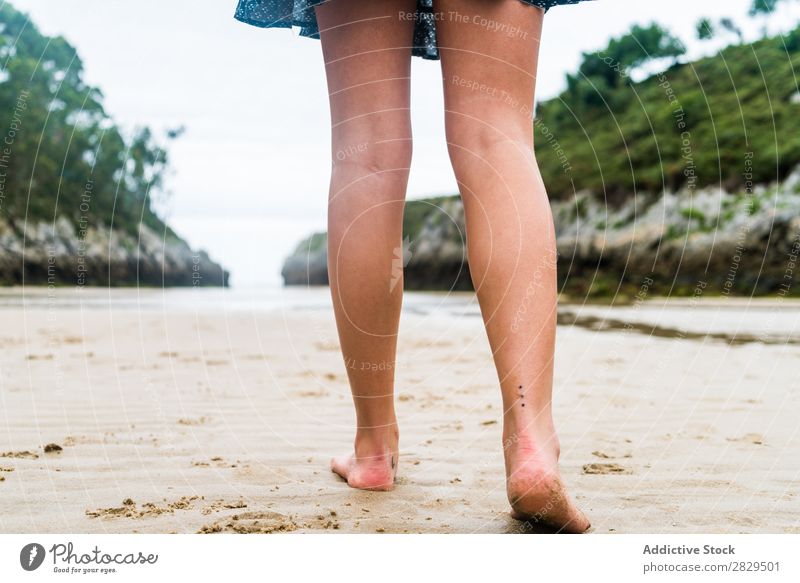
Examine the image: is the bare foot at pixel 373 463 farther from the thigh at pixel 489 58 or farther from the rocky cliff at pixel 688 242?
the rocky cliff at pixel 688 242

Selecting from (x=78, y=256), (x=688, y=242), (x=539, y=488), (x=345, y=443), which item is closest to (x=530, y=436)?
(x=539, y=488)

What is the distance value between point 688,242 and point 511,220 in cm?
1908

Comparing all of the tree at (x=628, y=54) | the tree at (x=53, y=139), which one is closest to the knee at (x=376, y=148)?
the tree at (x=53, y=139)

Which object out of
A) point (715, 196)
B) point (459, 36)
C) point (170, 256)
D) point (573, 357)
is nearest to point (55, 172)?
point (170, 256)

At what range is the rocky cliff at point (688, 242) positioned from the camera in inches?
660

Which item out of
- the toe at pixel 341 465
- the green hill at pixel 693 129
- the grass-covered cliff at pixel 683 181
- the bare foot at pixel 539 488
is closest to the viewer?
the bare foot at pixel 539 488

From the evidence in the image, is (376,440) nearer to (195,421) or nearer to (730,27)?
(195,421)

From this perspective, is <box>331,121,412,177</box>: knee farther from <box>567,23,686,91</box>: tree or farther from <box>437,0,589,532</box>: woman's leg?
<box>567,23,686,91</box>: tree

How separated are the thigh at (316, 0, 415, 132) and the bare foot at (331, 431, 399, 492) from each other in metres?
0.71

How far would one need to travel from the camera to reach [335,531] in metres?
1.42

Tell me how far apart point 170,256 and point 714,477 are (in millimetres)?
43256

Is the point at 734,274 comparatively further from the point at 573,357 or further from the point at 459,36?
the point at 459,36

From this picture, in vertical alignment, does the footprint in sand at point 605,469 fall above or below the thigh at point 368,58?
below

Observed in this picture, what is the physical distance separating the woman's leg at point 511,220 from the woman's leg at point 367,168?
0.39 feet
